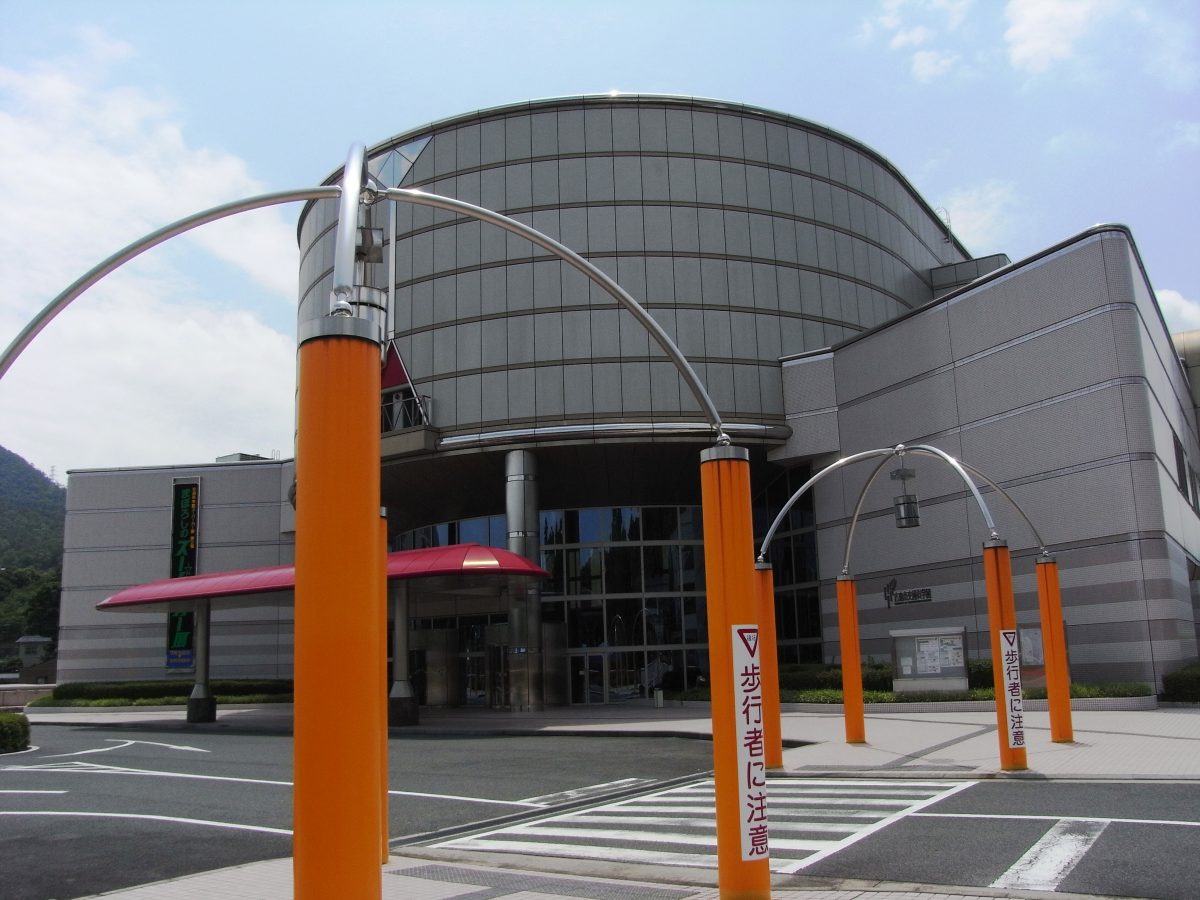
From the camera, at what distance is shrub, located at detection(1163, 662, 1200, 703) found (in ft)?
82.6

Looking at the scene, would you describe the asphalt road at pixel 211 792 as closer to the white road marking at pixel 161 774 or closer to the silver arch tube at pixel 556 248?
the white road marking at pixel 161 774

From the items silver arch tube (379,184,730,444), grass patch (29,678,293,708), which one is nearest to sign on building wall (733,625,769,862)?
silver arch tube (379,184,730,444)

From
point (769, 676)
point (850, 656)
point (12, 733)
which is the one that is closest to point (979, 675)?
point (850, 656)

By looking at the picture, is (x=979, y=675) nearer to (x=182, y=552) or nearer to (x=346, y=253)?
(x=346, y=253)

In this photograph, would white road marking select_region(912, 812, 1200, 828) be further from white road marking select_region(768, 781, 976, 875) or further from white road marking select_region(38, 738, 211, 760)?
white road marking select_region(38, 738, 211, 760)

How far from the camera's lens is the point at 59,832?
1260 centimetres

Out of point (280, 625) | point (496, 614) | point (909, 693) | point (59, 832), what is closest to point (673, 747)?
point (909, 693)

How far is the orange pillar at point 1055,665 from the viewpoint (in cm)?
1797

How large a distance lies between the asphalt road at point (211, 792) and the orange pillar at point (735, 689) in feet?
19.3

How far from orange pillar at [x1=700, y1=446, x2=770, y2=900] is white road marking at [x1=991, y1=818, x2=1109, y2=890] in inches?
87.2

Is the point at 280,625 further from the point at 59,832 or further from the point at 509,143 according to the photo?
the point at 59,832

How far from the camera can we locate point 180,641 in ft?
165

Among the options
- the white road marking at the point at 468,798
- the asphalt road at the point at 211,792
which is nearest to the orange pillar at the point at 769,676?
the asphalt road at the point at 211,792

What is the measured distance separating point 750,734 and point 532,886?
2608 mm
